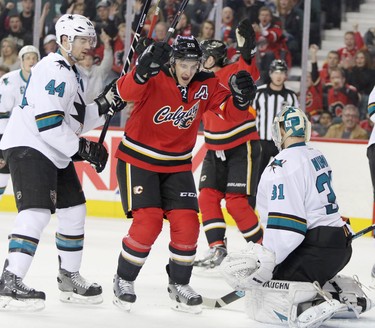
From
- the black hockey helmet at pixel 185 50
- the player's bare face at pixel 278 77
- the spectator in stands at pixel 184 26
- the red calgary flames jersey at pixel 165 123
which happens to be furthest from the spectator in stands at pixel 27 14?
the black hockey helmet at pixel 185 50

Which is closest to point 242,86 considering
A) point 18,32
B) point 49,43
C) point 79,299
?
point 79,299

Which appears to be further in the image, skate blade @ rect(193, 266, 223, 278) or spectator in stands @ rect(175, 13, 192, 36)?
spectator in stands @ rect(175, 13, 192, 36)

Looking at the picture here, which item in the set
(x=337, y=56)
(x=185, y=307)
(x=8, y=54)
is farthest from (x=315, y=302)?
(x=8, y=54)

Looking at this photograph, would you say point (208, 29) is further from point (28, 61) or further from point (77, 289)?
point (77, 289)

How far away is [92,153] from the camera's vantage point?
4371mm

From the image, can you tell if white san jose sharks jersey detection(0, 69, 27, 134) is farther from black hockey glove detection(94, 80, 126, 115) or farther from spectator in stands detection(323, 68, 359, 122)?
spectator in stands detection(323, 68, 359, 122)

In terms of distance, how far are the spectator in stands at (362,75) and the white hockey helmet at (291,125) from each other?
395cm

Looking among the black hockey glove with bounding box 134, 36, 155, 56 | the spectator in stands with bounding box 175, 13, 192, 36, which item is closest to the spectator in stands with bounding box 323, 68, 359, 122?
the spectator in stands with bounding box 175, 13, 192, 36

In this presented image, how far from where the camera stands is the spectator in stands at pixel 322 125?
8078 millimetres

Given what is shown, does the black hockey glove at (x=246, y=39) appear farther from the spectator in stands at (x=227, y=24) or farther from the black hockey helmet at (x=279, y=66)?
the spectator in stands at (x=227, y=24)

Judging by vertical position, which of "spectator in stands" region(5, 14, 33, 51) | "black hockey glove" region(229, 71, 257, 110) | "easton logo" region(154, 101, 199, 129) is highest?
"black hockey glove" region(229, 71, 257, 110)

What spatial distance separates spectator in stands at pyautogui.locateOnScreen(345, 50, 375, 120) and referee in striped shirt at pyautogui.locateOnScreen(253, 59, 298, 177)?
0.80 m

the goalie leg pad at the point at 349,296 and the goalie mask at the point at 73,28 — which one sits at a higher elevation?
the goalie mask at the point at 73,28

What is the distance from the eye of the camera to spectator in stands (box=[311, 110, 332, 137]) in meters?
8.08
